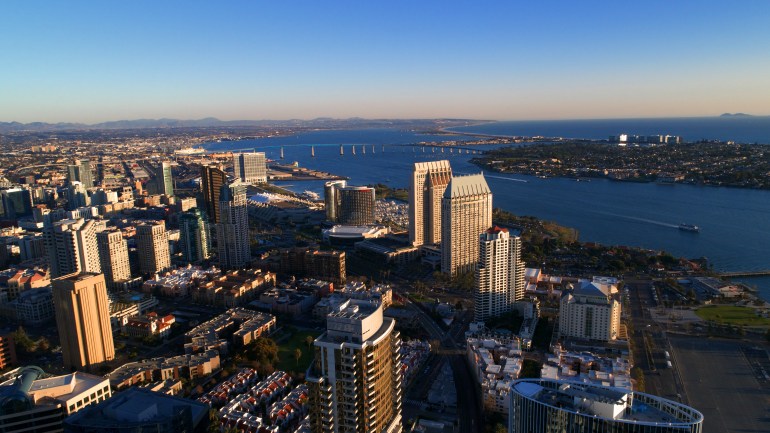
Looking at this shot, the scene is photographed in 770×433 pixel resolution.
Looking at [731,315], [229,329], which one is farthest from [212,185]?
[731,315]

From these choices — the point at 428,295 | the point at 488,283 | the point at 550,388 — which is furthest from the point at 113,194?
the point at 550,388

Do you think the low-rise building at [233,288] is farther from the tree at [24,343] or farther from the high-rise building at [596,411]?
the high-rise building at [596,411]

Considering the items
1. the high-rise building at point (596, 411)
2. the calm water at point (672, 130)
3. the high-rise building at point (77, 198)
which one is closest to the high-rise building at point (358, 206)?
the high-rise building at point (77, 198)

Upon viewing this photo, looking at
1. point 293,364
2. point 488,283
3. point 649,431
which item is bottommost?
point 293,364

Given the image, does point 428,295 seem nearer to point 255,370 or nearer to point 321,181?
point 255,370

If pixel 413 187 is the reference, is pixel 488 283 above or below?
below

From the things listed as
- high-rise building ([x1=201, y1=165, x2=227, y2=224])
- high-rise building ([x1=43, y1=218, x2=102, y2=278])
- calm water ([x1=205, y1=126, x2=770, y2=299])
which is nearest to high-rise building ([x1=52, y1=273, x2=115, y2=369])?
high-rise building ([x1=43, y1=218, x2=102, y2=278])

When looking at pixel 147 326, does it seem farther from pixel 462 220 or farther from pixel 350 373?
pixel 462 220
